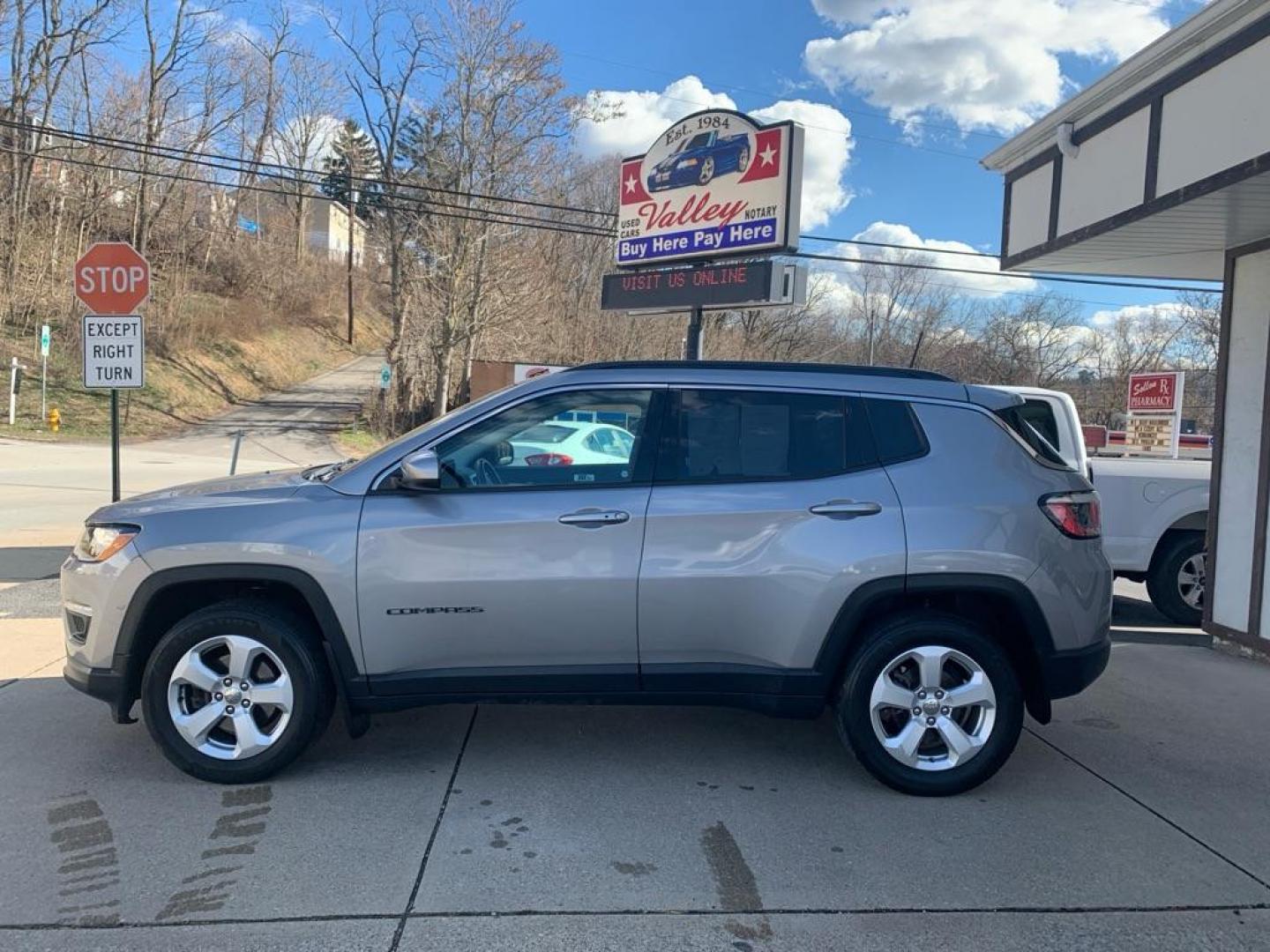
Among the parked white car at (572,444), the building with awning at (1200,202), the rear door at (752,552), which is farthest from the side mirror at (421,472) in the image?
the building with awning at (1200,202)

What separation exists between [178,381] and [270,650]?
36297 millimetres

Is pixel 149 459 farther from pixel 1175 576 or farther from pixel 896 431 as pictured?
pixel 896 431

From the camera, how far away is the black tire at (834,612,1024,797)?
3912mm

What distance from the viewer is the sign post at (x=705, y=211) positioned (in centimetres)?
1215

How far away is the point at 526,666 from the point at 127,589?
1691 millimetres

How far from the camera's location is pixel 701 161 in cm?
1306

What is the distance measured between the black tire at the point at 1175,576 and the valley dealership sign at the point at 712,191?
238 inches

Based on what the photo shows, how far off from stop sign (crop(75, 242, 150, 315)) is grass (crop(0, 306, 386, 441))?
2169cm

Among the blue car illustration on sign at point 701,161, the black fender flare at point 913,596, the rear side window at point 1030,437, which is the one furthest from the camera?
the blue car illustration on sign at point 701,161

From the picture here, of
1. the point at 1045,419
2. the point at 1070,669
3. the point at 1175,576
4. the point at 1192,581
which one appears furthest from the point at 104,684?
the point at 1192,581

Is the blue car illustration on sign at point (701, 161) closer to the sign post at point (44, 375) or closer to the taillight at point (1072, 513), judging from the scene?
the taillight at point (1072, 513)

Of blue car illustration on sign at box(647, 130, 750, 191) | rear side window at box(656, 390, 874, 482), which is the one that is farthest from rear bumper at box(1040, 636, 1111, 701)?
blue car illustration on sign at box(647, 130, 750, 191)

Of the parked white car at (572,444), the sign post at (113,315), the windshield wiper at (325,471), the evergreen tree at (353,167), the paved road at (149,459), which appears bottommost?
the paved road at (149,459)

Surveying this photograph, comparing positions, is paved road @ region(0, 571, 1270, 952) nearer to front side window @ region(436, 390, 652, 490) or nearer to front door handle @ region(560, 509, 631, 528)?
front door handle @ region(560, 509, 631, 528)
